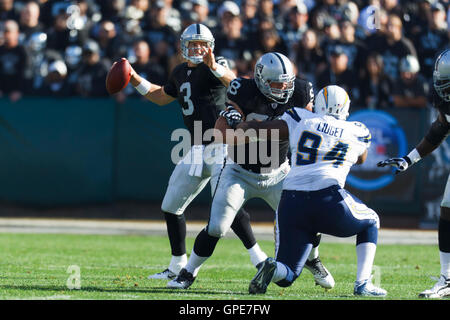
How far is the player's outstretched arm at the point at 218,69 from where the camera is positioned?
7090mm

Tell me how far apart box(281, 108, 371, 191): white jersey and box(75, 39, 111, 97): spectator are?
6.77 m

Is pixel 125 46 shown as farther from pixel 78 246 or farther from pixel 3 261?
pixel 3 261

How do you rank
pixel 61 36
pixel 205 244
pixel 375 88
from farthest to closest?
pixel 61 36
pixel 375 88
pixel 205 244

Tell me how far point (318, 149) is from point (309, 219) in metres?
0.49

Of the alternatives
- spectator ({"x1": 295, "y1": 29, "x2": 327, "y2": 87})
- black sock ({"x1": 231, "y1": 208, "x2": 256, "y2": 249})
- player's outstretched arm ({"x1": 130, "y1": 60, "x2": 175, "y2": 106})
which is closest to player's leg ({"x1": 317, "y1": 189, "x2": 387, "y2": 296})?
black sock ({"x1": 231, "y1": 208, "x2": 256, "y2": 249})

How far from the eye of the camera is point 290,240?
601 cm

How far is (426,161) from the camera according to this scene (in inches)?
483

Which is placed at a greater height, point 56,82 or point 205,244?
point 205,244

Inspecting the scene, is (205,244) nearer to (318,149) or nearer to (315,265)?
(315,265)

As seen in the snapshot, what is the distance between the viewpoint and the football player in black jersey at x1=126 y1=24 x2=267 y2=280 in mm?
7199

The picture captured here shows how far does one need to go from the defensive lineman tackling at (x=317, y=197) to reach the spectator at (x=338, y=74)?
18.8 ft

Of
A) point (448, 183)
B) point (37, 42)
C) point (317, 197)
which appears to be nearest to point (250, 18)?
point (37, 42)
